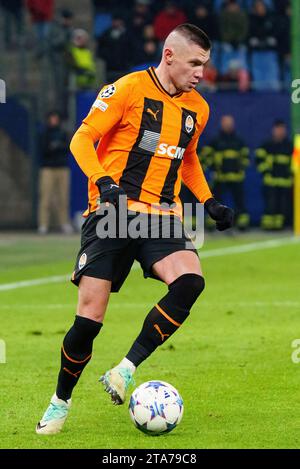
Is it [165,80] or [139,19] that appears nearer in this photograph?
[165,80]

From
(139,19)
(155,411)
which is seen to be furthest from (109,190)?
(139,19)

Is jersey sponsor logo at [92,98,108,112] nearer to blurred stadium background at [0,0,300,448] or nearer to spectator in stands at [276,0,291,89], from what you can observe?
blurred stadium background at [0,0,300,448]

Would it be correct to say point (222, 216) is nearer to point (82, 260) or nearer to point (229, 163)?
point (82, 260)

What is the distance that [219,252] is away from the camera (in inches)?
782

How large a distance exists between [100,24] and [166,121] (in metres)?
21.3

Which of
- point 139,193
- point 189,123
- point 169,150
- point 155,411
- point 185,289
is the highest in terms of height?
point 189,123

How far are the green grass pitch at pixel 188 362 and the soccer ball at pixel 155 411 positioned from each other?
62 mm

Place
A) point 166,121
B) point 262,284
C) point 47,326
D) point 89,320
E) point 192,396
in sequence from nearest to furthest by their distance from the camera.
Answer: point 89,320 → point 166,121 → point 192,396 → point 47,326 → point 262,284

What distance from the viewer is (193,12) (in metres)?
26.7

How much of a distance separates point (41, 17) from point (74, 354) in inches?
770

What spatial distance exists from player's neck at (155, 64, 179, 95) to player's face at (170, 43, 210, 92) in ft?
0.30

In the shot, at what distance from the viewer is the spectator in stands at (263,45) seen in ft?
85.5
